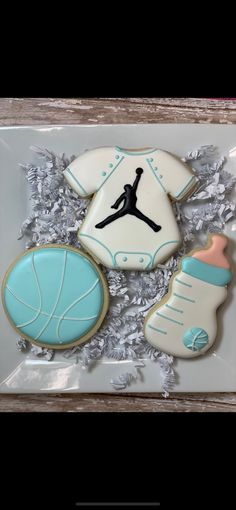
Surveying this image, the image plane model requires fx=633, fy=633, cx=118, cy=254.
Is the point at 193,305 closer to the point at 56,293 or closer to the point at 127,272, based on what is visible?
the point at 127,272

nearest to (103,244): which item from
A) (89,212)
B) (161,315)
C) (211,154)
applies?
(89,212)

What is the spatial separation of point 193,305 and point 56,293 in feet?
0.86

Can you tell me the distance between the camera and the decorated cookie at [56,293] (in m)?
1.20

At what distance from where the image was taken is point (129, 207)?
1189 mm

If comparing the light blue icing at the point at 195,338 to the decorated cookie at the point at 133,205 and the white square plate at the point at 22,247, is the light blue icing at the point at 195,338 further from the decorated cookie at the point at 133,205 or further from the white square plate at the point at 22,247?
the decorated cookie at the point at 133,205

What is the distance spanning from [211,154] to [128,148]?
0.16 metres

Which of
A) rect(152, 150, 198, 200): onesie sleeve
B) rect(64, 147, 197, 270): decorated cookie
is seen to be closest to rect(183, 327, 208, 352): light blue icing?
rect(64, 147, 197, 270): decorated cookie

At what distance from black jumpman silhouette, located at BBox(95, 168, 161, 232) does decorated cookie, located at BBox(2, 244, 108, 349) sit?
0.29 ft

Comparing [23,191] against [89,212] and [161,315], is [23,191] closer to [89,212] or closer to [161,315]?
[89,212]

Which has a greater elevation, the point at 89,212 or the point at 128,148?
the point at 128,148

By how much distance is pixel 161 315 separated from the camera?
3.96 feet

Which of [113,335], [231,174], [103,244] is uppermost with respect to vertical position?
[231,174]

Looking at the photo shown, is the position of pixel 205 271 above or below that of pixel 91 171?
below

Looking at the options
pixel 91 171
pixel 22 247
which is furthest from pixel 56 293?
pixel 91 171
